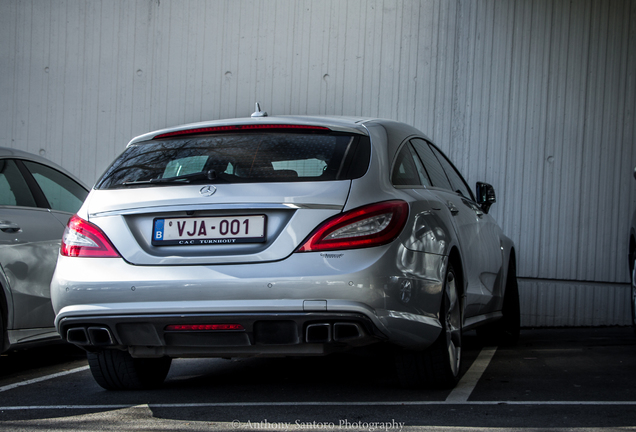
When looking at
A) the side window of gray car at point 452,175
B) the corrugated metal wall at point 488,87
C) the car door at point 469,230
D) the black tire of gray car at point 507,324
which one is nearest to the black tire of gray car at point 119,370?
the car door at point 469,230

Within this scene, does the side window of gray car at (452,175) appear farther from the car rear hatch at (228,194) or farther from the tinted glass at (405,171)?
the car rear hatch at (228,194)

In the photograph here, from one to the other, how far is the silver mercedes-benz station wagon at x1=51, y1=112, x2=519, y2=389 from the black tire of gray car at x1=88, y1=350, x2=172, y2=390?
0.61 meters

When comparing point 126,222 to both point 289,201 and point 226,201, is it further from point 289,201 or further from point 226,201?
point 289,201

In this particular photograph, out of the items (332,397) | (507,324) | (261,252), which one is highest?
(261,252)

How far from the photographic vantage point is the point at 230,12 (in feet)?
31.0

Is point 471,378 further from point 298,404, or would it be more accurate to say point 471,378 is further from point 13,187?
point 13,187

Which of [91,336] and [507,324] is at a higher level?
[91,336]

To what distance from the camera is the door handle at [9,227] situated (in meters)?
4.95

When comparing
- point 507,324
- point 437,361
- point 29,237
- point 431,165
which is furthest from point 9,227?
point 507,324

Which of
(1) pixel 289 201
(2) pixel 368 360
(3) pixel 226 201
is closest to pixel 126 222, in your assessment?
(3) pixel 226 201

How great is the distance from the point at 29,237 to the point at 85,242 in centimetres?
170

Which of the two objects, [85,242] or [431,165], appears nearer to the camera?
[85,242]

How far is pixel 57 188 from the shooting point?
5797 millimetres

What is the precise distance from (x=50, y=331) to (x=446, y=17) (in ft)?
19.1
